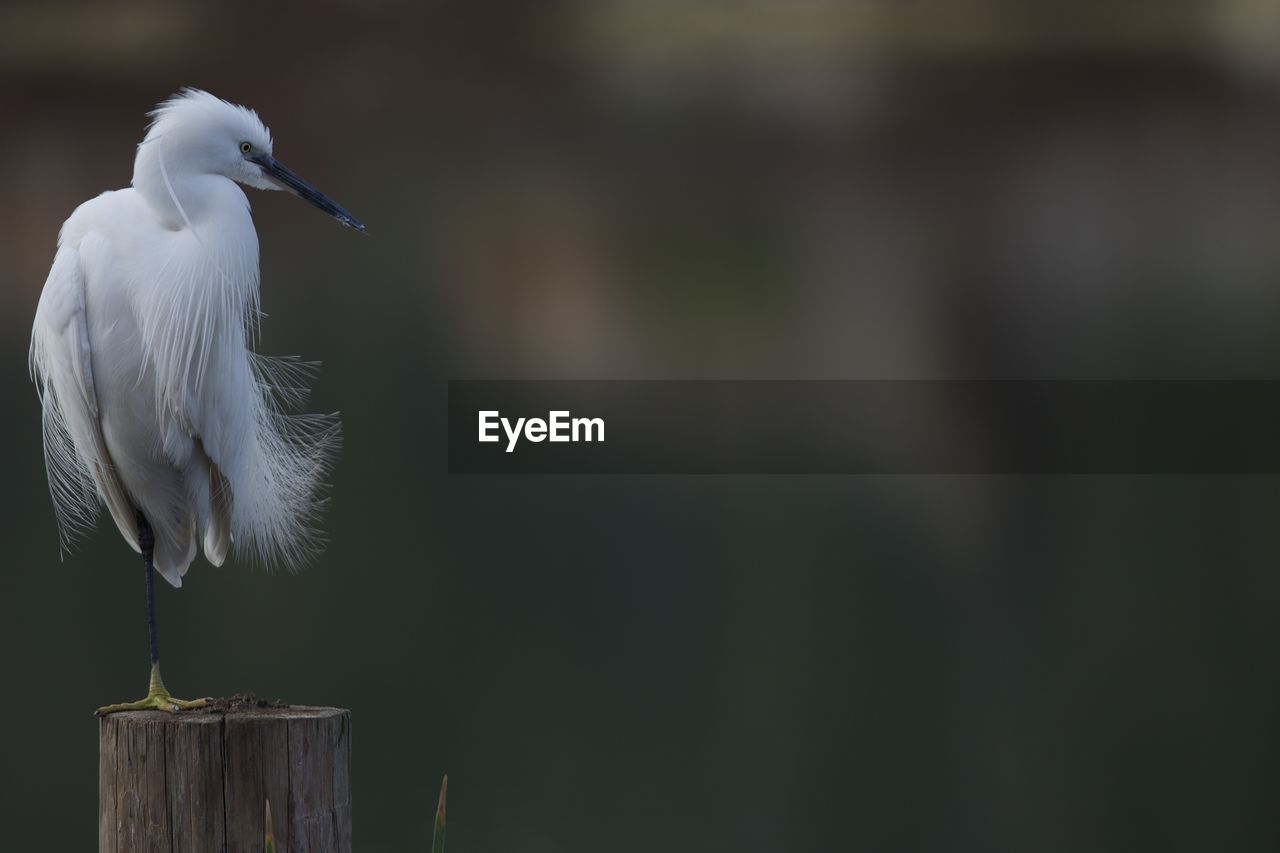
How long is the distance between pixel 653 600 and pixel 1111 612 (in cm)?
98

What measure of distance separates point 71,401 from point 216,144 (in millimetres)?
381

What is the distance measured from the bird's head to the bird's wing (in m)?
0.18

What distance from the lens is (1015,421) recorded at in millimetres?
2752

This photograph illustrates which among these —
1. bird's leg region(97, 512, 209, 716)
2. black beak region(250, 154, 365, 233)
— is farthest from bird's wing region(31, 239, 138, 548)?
black beak region(250, 154, 365, 233)

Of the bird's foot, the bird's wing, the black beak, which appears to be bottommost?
the bird's foot

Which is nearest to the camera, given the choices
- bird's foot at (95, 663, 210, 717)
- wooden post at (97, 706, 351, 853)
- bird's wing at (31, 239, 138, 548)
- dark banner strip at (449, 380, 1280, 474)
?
wooden post at (97, 706, 351, 853)

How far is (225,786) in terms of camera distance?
1.28 m

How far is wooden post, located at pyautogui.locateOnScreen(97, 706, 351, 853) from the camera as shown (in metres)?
1.27

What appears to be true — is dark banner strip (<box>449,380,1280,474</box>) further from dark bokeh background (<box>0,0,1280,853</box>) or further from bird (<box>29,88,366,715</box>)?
bird (<box>29,88,366,715</box>)

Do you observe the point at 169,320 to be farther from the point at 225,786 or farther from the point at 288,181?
the point at 225,786

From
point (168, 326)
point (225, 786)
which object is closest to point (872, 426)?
point (168, 326)

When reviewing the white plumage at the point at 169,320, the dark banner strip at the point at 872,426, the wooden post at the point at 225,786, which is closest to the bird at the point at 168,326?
the white plumage at the point at 169,320

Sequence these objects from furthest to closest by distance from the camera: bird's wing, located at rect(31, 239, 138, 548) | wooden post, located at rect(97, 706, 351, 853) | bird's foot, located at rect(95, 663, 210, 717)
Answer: bird's wing, located at rect(31, 239, 138, 548)
bird's foot, located at rect(95, 663, 210, 717)
wooden post, located at rect(97, 706, 351, 853)

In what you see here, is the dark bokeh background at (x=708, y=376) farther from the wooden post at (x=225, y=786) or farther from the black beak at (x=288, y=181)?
the wooden post at (x=225, y=786)
